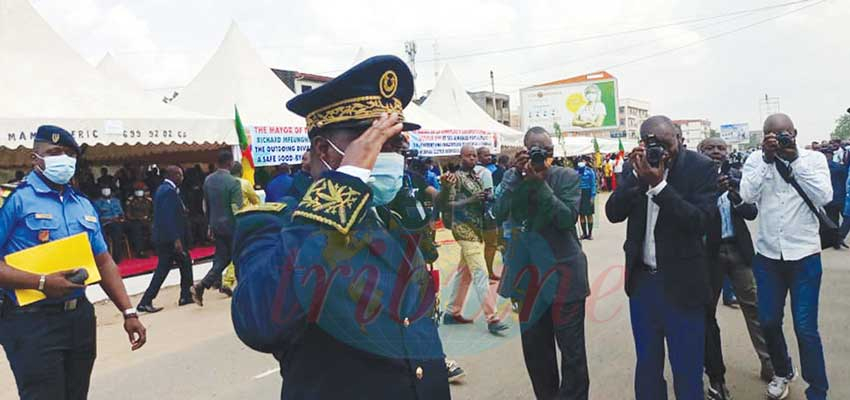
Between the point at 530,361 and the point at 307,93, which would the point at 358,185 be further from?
the point at 530,361

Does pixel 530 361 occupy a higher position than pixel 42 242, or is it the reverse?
pixel 42 242

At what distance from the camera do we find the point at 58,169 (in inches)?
112

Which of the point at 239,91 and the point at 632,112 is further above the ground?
the point at 632,112

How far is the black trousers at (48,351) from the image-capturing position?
8.14ft

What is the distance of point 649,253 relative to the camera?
2951mm

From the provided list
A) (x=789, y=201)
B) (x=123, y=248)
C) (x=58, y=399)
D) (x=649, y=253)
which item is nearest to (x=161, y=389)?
(x=58, y=399)

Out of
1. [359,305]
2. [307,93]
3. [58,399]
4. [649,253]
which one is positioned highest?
[307,93]

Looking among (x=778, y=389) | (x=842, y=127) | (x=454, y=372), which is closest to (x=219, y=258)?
(x=454, y=372)

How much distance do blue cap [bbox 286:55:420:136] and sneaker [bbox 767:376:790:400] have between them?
11.4 ft

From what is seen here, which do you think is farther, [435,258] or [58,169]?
[58,169]

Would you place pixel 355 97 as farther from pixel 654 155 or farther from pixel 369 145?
pixel 654 155

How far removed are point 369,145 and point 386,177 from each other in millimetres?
120

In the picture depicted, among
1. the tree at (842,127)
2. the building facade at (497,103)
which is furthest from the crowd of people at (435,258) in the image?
the tree at (842,127)

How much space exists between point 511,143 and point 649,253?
1619 cm
